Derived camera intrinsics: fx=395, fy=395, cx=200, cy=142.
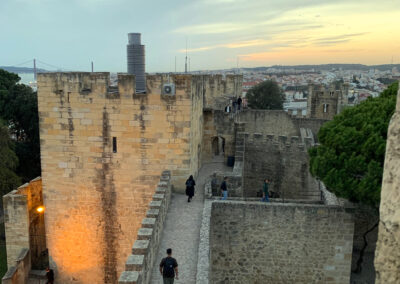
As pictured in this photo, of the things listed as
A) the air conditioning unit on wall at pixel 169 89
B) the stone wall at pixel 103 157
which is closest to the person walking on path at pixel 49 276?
the stone wall at pixel 103 157

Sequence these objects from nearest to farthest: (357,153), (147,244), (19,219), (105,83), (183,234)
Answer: (147,244)
(183,234)
(357,153)
(105,83)
(19,219)

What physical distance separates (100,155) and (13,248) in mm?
4786

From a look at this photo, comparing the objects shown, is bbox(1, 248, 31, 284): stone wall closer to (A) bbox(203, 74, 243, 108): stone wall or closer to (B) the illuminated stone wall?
(B) the illuminated stone wall

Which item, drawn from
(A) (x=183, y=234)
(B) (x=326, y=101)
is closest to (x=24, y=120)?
(A) (x=183, y=234)

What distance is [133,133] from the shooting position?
1273cm

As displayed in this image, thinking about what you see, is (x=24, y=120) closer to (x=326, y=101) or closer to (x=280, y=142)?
(x=280, y=142)

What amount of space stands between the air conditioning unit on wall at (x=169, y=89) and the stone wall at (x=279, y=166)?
628 centimetres

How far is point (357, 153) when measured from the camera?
11.0 m

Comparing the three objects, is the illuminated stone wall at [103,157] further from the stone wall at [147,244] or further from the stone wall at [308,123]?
the stone wall at [308,123]

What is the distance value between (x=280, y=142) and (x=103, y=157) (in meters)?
7.82

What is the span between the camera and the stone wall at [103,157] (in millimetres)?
12570

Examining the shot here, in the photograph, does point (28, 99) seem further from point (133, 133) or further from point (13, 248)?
point (133, 133)

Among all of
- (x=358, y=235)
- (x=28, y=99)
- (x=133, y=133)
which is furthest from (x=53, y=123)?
(x=28, y=99)

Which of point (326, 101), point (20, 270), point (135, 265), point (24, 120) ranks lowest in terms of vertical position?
point (20, 270)
